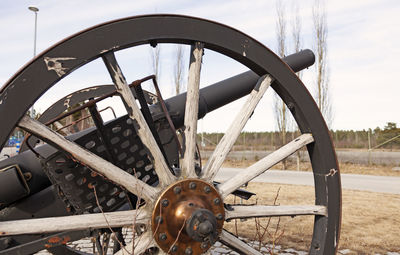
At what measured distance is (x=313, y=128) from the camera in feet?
7.54

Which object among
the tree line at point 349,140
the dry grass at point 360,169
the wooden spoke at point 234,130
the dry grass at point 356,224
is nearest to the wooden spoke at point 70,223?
the wooden spoke at point 234,130

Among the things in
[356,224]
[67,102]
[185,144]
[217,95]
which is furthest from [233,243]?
[356,224]

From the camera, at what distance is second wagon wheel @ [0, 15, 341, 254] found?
1670 mm

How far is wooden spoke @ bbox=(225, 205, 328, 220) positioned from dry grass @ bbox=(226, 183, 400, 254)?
300mm

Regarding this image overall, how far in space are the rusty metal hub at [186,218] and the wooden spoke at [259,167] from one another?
0.16m

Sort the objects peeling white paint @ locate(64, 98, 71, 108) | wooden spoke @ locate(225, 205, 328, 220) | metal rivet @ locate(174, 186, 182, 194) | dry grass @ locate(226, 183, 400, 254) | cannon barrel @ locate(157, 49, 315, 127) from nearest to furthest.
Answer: metal rivet @ locate(174, 186, 182, 194) → wooden spoke @ locate(225, 205, 328, 220) → cannon barrel @ locate(157, 49, 315, 127) → peeling white paint @ locate(64, 98, 71, 108) → dry grass @ locate(226, 183, 400, 254)

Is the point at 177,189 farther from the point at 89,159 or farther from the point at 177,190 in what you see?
the point at 89,159

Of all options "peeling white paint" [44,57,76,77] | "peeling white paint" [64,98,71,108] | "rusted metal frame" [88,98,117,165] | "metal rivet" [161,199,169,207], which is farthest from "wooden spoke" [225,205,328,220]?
"peeling white paint" [64,98,71,108]

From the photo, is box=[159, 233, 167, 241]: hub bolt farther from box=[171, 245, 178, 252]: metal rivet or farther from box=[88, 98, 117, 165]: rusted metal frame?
box=[88, 98, 117, 165]: rusted metal frame

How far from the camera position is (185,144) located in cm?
206

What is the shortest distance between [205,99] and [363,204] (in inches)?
212

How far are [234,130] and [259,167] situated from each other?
299 mm

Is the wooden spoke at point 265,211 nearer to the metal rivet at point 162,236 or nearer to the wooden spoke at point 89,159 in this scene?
the metal rivet at point 162,236

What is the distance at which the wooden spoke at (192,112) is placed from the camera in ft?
6.64
